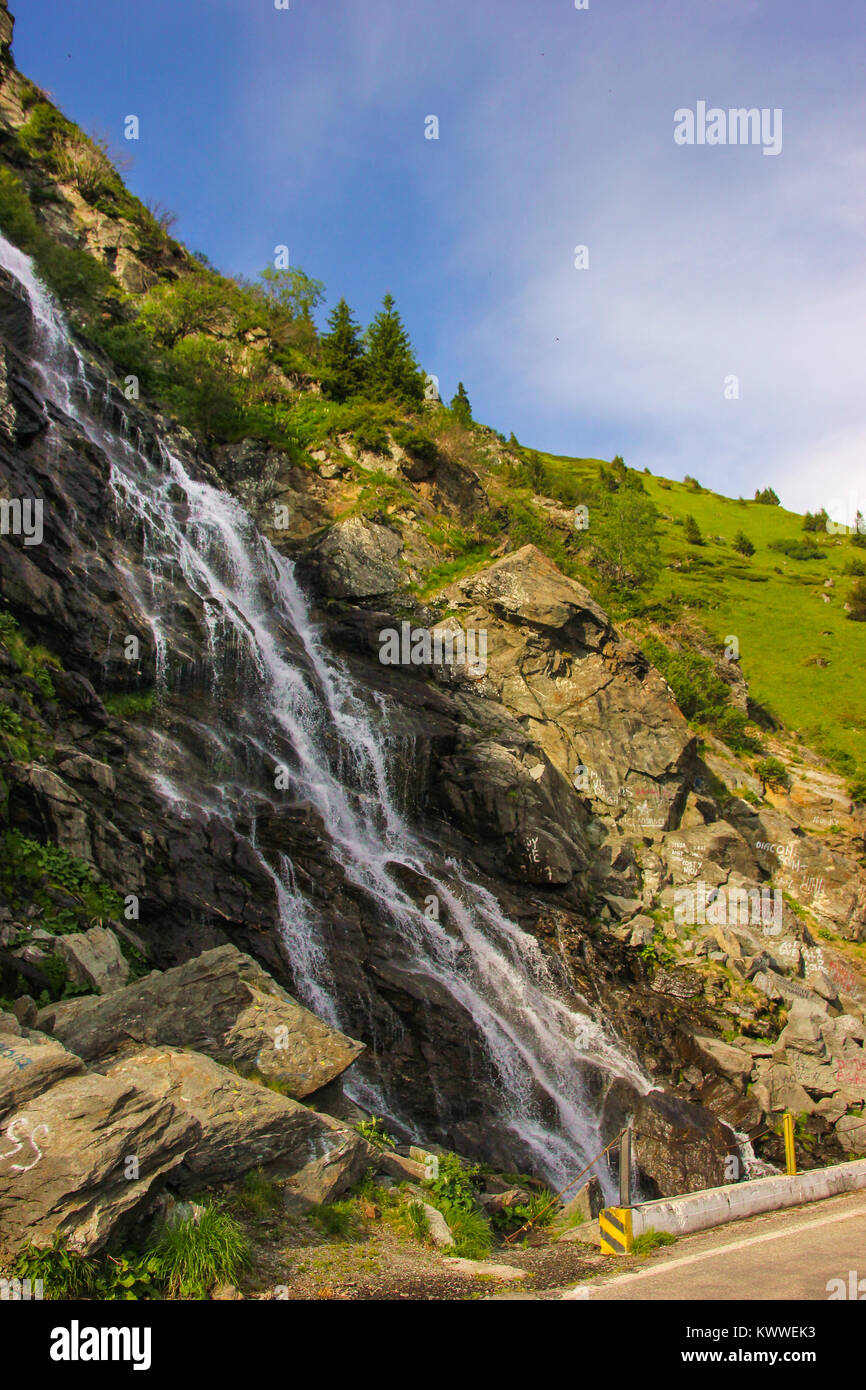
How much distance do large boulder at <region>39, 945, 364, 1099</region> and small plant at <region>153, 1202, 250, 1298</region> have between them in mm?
2961

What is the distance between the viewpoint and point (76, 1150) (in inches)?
280

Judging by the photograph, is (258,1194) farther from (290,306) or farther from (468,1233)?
(290,306)

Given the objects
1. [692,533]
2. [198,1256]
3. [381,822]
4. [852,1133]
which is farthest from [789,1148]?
[692,533]

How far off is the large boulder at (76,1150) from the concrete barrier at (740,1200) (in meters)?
6.38

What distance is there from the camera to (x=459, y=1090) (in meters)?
17.2

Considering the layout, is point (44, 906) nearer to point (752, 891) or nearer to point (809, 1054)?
point (809, 1054)

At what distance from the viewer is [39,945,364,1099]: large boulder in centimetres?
1047

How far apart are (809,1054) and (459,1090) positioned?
1184 centimetres

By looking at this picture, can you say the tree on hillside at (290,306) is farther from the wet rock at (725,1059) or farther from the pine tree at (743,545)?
the pine tree at (743,545)

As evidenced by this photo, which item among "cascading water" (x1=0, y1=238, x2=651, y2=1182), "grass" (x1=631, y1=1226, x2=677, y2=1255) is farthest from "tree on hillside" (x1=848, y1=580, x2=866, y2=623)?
"grass" (x1=631, y1=1226, x2=677, y2=1255)

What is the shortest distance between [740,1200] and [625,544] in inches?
1751

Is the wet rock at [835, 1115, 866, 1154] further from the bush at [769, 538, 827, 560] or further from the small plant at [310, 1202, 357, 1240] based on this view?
the bush at [769, 538, 827, 560]

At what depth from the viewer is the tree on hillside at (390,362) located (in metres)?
46.8
